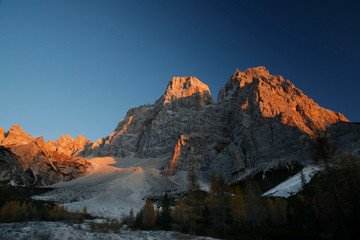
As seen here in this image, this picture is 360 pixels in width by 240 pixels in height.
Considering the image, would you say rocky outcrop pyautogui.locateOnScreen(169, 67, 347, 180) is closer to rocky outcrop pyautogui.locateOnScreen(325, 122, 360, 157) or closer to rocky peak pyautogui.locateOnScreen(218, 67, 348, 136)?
rocky peak pyautogui.locateOnScreen(218, 67, 348, 136)

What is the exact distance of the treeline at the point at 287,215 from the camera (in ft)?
100

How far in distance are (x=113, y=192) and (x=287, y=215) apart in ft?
289

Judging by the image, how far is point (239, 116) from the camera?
162m

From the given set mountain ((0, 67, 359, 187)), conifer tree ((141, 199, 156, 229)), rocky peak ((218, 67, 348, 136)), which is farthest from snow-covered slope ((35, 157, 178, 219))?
rocky peak ((218, 67, 348, 136))

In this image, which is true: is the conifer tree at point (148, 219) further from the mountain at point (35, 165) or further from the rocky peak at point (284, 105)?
the mountain at point (35, 165)

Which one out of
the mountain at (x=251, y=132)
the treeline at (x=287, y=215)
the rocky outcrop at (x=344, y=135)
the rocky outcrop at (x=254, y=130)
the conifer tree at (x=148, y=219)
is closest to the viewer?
the treeline at (x=287, y=215)

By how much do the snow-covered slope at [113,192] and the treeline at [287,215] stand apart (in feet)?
112

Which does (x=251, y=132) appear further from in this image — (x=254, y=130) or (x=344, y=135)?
(x=344, y=135)

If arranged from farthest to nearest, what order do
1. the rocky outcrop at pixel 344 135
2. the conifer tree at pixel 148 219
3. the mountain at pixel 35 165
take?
the mountain at pixel 35 165 < the rocky outcrop at pixel 344 135 < the conifer tree at pixel 148 219

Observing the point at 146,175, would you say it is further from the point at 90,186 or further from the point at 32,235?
the point at 32,235

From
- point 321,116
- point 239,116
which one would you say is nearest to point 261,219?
point 239,116

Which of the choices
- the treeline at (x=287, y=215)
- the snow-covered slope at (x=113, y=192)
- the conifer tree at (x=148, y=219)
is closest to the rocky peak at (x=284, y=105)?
the snow-covered slope at (x=113, y=192)

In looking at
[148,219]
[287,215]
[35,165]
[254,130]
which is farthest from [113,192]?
[287,215]

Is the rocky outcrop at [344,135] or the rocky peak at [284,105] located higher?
the rocky peak at [284,105]
